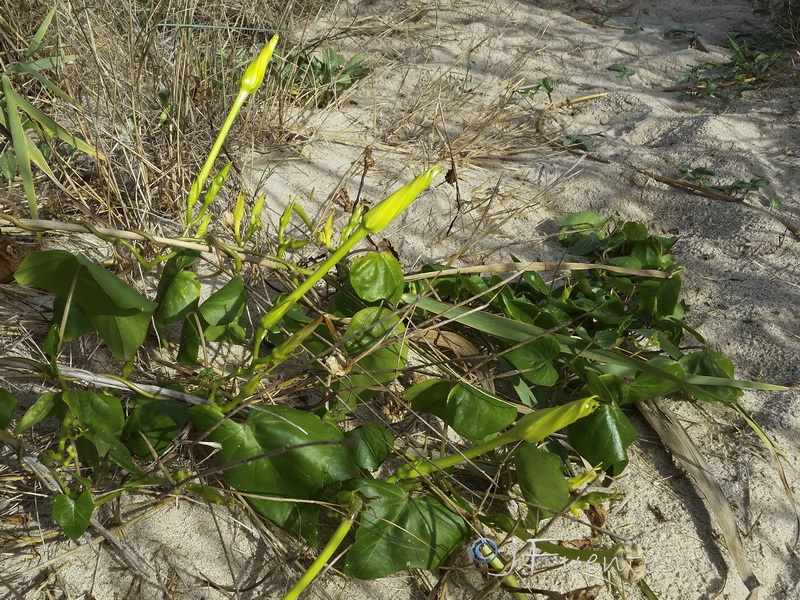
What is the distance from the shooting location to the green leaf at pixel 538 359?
1256mm

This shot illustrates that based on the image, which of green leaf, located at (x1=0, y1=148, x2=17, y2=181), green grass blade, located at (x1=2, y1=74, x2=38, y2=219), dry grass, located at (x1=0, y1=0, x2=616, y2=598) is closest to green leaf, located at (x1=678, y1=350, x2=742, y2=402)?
dry grass, located at (x1=0, y1=0, x2=616, y2=598)

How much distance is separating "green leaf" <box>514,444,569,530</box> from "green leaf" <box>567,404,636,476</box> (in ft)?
0.34

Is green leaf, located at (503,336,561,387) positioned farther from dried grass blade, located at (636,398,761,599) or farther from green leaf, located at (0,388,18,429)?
green leaf, located at (0,388,18,429)

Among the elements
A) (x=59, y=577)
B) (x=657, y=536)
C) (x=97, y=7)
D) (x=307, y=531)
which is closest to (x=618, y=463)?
(x=657, y=536)

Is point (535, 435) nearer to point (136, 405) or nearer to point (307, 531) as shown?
point (307, 531)

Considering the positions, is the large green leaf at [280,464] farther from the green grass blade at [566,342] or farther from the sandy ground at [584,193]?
the green grass blade at [566,342]

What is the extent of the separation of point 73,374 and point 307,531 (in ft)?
1.50

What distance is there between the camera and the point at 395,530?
1.02 m

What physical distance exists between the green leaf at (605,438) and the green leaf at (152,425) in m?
0.68

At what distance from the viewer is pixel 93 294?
1.03 metres

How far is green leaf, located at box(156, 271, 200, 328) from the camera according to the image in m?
1.13

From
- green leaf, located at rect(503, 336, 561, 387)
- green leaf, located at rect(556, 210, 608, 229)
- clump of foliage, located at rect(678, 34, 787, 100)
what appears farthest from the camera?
clump of foliage, located at rect(678, 34, 787, 100)

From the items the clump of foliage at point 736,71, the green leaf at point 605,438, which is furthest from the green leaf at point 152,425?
the clump of foliage at point 736,71

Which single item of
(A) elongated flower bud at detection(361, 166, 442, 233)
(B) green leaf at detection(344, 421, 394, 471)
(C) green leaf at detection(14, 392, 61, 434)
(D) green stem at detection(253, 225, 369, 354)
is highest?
(A) elongated flower bud at detection(361, 166, 442, 233)
